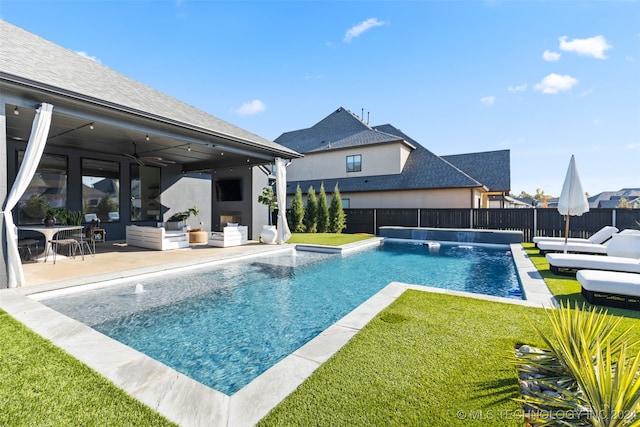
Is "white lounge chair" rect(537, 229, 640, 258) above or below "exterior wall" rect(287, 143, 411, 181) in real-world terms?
below

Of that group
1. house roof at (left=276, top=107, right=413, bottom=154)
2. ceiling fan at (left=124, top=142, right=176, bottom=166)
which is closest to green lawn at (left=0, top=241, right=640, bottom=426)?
ceiling fan at (left=124, top=142, right=176, bottom=166)

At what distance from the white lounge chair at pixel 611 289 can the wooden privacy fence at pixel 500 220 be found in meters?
8.89

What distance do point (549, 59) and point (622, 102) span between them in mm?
5794

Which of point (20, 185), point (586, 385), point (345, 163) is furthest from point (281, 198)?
point (345, 163)

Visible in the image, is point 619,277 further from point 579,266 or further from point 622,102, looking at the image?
point 622,102

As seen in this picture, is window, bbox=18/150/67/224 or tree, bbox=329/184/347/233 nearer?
window, bbox=18/150/67/224

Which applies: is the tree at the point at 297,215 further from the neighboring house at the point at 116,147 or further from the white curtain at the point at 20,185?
the white curtain at the point at 20,185

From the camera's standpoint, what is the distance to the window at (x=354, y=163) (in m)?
22.7

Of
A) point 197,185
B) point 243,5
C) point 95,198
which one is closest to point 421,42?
point 243,5

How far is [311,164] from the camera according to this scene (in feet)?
81.4

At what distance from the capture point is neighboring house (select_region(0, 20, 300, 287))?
6.25 meters

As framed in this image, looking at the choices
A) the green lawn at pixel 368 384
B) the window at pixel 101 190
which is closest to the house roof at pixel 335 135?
the window at pixel 101 190

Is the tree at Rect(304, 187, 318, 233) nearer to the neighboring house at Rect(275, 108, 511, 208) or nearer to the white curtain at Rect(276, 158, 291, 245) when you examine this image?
the neighboring house at Rect(275, 108, 511, 208)

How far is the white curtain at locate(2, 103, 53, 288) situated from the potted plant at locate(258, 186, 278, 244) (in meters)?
7.93
